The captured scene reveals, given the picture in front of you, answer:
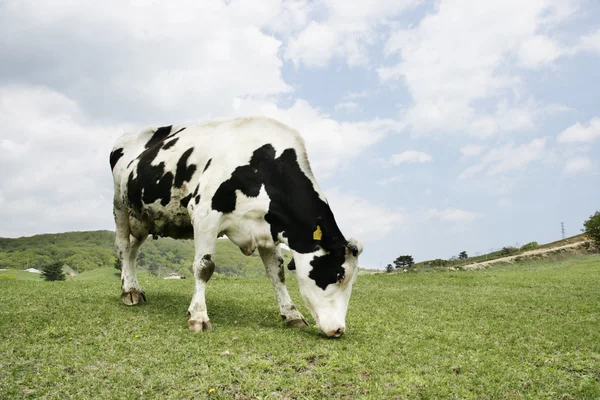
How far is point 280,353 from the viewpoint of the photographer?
18.2 feet

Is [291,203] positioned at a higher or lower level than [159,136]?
lower

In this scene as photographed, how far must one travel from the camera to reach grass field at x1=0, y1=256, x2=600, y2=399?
4.49 meters

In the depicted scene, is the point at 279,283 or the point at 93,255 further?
the point at 93,255

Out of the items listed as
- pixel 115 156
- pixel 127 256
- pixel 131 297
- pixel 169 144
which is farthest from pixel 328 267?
pixel 115 156

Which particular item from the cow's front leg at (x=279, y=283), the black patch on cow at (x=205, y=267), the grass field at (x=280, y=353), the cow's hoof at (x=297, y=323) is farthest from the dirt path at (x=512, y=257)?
the black patch on cow at (x=205, y=267)

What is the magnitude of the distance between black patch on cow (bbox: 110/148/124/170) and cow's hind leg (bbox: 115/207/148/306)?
3.60 ft

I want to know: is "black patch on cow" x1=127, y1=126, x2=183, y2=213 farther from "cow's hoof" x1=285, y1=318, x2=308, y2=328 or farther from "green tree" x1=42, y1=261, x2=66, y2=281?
"green tree" x1=42, y1=261, x2=66, y2=281

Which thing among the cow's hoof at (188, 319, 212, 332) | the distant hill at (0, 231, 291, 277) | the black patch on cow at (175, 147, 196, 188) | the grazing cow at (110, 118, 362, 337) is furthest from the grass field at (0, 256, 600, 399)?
the distant hill at (0, 231, 291, 277)

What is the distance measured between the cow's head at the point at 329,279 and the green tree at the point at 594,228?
150 ft

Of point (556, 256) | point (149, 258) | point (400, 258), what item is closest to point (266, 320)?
point (400, 258)

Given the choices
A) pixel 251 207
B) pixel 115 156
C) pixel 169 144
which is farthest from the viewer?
pixel 115 156

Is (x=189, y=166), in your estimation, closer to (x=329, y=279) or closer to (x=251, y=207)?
(x=251, y=207)

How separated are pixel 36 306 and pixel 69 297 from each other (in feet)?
3.75

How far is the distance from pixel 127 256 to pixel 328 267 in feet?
16.1
